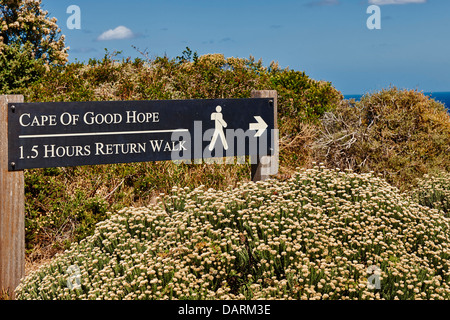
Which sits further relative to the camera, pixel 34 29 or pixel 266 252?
pixel 34 29

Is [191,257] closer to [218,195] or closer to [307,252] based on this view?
[307,252]

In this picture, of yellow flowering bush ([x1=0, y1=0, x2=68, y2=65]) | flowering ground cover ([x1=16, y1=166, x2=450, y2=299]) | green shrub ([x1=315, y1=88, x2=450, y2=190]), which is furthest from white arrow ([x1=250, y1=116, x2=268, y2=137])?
yellow flowering bush ([x1=0, y1=0, x2=68, y2=65])

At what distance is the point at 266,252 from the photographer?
3941 millimetres

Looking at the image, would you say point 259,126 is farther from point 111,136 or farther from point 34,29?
point 34,29

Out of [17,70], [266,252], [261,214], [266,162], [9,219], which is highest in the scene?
[17,70]

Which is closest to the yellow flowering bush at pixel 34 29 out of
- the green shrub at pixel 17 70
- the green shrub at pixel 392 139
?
the green shrub at pixel 17 70

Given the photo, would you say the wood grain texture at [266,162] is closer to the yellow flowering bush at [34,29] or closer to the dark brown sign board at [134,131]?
the dark brown sign board at [134,131]

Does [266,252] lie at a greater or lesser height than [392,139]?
lesser

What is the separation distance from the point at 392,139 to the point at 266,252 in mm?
4893

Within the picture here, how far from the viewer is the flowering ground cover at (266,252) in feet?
12.2

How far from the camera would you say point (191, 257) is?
401cm

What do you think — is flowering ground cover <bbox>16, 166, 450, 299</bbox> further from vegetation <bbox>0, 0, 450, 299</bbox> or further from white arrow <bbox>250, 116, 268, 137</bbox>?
white arrow <bbox>250, 116, 268, 137</bbox>

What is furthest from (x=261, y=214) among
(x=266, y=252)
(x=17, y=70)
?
(x=17, y=70)

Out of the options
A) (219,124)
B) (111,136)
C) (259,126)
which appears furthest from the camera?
(259,126)
